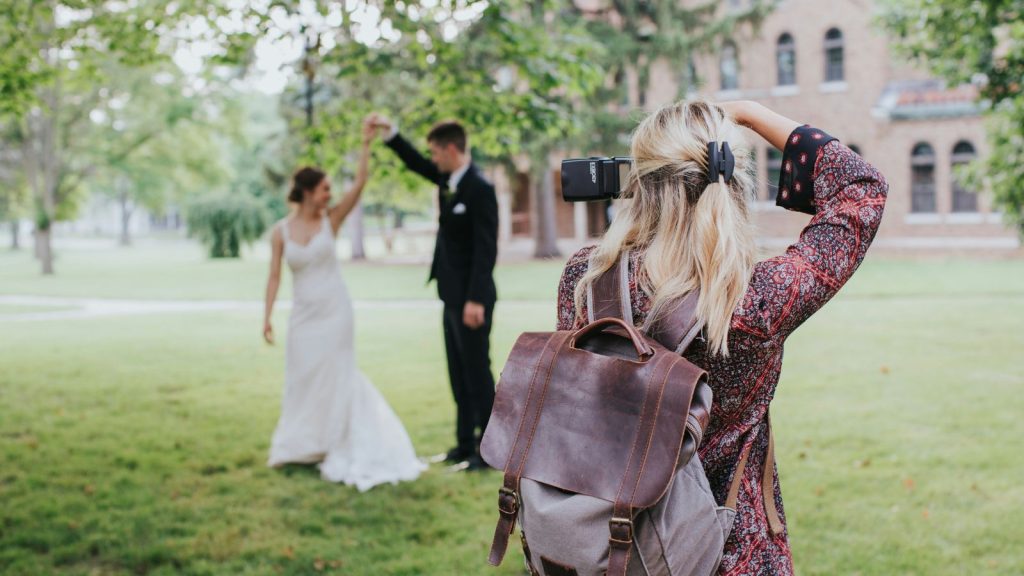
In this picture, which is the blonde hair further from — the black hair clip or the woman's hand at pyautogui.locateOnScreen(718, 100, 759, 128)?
the woman's hand at pyautogui.locateOnScreen(718, 100, 759, 128)

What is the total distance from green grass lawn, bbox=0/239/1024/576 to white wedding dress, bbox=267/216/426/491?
0.69 feet

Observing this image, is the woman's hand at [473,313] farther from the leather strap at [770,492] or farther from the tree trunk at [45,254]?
the tree trunk at [45,254]

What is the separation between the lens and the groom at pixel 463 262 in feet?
21.4

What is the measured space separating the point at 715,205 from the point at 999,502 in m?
4.68

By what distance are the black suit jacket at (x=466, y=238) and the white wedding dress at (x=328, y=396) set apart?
87 cm

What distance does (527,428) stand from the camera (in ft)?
6.55

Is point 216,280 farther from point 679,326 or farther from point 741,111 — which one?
point 679,326

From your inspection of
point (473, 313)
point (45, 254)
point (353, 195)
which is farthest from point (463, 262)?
point (45, 254)

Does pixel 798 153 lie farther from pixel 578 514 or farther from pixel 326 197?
pixel 326 197

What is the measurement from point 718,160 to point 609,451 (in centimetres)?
67

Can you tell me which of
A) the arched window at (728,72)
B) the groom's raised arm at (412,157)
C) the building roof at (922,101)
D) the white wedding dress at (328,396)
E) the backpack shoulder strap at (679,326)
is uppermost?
the arched window at (728,72)

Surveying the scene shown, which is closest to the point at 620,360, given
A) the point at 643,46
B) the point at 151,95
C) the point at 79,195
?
the point at 643,46

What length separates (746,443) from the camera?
218 cm

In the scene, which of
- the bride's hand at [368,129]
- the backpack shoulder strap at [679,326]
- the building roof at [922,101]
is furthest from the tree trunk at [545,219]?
the backpack shoulder strap at [679,326]
